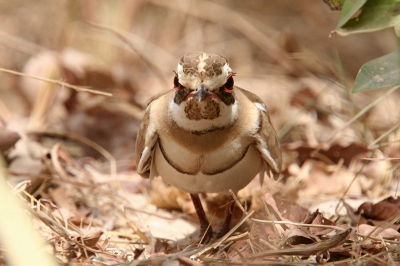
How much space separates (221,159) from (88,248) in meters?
0.89

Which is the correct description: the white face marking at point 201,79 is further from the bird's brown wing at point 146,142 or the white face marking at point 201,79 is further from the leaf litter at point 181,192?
the leaf litter at point 181,192

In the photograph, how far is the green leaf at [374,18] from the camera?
9.73ft

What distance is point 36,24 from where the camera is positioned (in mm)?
7684

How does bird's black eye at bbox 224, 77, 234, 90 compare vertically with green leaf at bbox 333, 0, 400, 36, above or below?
below

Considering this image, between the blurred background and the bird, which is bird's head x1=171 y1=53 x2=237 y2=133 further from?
the blurred background

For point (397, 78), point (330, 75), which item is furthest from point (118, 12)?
point (397, 78)

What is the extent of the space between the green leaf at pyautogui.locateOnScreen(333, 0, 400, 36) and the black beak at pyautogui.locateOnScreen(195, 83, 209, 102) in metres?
0.80

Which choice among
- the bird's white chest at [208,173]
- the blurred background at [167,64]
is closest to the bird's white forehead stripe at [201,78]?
the bird's white chest at [208,173]

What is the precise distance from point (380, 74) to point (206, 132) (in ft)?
3.25

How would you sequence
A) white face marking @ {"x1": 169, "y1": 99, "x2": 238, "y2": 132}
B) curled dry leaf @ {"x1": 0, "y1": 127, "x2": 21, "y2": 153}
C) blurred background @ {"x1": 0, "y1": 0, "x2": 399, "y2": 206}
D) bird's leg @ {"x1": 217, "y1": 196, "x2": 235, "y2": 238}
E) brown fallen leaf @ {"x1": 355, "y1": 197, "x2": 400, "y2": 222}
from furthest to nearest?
1. blurred background @ {"x1": 0, "y1": 0, "x2": 399, "y2": 206}
2. curled dry leaf @ {"x1": 0, "y1": 127, "x2": 21, "y2": 153}
3. bird's leg @ {"x1": 217, "y1": 196, "x2": 235, "y2": 238}
4. brown fallen leaf @ {"x1": 355, "y1": 197, "x2": 400, "y2": 222}
5. white face marking @ {"x1": 169, "y1": 99, "x2": 238, "y2": 132}

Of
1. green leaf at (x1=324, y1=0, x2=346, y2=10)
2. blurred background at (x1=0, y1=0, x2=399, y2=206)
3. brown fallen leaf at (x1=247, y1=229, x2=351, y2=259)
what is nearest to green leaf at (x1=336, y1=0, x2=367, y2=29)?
green leaf at (x1=324, y1=0, x2=346, y2=10)

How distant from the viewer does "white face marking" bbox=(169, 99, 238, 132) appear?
3.09 meters

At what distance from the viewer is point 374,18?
9.88 ft

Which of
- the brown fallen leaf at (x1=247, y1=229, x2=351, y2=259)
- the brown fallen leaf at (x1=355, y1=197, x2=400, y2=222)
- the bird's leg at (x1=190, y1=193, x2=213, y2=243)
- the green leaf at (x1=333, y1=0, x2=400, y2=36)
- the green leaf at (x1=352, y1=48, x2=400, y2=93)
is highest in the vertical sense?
the green leaf at (x1=333, y1=0, x2=400, y2=36)
